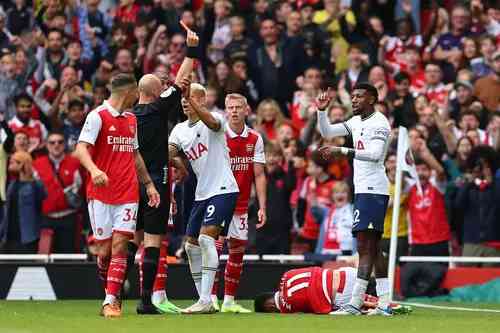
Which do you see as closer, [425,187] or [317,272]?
[317,272]

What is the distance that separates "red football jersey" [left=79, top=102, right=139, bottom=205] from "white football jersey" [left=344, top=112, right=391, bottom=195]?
2.53 meters

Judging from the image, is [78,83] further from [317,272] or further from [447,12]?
[317,272]

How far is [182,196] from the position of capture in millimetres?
19531

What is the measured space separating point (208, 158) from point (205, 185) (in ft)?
1.02

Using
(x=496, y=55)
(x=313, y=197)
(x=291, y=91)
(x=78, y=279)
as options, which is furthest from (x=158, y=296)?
(x=496, y=55)

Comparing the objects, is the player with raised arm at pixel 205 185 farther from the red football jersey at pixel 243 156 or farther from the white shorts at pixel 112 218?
the white shorts at pixel 112 218

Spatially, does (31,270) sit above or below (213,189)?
below

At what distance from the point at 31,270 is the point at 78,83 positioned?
513 cm

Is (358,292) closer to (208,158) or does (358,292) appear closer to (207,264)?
(207,264)

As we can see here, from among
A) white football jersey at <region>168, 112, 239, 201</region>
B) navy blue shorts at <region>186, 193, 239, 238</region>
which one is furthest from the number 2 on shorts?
white football jersey at <region>168, 112, 239, 201</region>

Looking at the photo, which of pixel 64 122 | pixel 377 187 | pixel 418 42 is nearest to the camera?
pixel 377 187

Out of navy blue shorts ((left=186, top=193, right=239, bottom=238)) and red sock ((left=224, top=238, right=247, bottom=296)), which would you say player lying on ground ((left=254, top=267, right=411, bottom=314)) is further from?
navy blue shorts ((left=186, top=193, right=239, bottom=238))

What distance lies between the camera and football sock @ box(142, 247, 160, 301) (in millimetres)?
16109

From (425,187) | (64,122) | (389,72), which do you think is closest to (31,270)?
(64,122)
